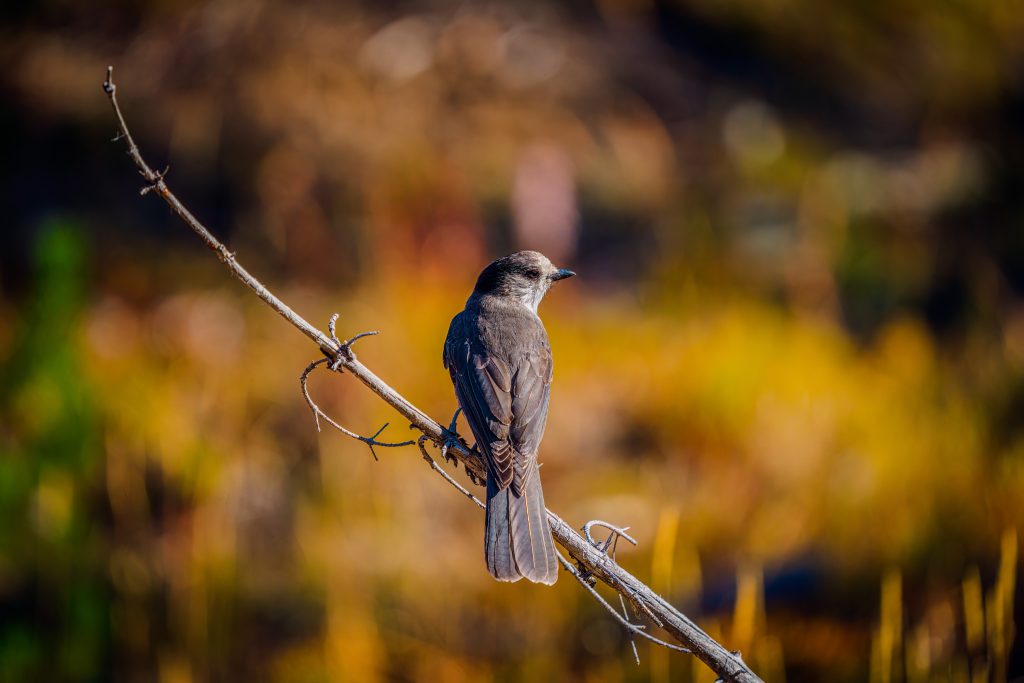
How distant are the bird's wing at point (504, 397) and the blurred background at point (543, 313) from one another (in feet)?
1.73

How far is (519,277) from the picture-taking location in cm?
384

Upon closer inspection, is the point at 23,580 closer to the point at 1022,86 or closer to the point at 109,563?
the point at 109,563

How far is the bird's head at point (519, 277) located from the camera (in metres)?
3.82

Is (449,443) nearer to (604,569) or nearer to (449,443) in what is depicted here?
(449,443)

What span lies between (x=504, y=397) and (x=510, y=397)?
0.02 meters

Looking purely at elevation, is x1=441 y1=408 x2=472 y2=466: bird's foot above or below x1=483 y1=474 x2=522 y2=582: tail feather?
above

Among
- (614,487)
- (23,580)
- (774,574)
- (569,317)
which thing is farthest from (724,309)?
(23,580)

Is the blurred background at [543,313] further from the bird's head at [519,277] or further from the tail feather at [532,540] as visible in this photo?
the bird's head at [519,277]

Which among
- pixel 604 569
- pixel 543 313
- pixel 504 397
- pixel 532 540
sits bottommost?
pixel 604 569

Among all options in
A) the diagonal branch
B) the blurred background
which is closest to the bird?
the diagonal branch

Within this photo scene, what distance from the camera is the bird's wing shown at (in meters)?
2.88

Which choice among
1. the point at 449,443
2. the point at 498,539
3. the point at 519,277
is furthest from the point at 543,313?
the point at 498,539

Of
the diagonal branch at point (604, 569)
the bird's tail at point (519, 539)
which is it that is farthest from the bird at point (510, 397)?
the diagonal branch at point (604, 569)

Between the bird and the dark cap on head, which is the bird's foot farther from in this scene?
the dark cap on head
